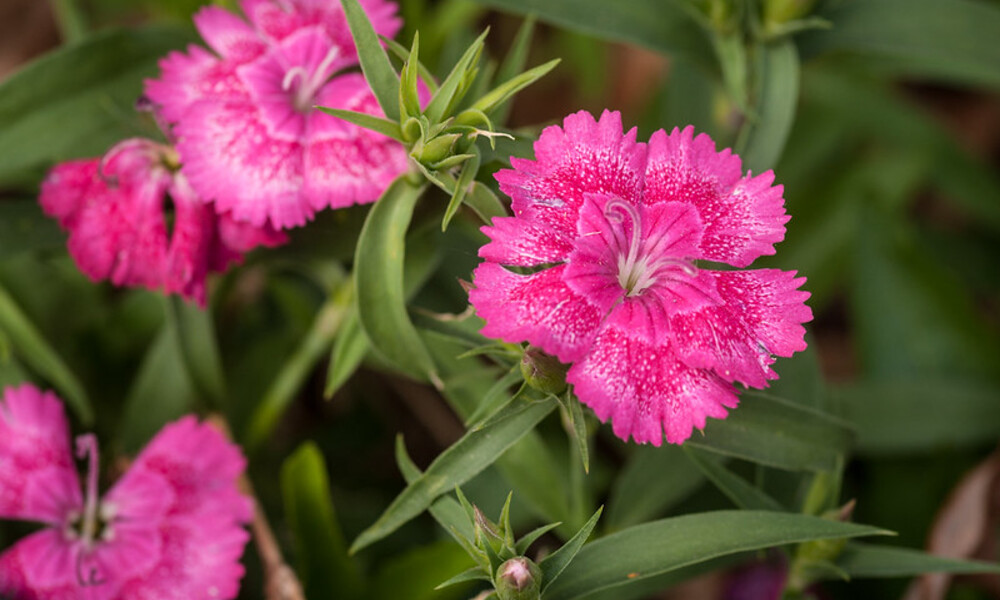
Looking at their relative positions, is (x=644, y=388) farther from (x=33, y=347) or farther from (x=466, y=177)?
(x=33, y=347)

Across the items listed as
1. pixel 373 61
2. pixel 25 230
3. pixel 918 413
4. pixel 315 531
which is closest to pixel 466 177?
pixel 373 61

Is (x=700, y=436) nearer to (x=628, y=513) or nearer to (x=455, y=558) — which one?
(x=628, y=513)

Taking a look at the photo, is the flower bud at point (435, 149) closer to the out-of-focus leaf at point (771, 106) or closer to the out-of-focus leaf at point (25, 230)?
the out-of-focus leaf at point (771, 106)

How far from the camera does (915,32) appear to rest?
4.91 ft

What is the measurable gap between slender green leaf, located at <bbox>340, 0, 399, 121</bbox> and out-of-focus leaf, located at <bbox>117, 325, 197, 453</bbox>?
62cm

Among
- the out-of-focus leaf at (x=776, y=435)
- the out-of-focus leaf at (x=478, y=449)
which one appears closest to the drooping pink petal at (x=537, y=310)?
the out-of-focus leaf at (x=478, y=449)

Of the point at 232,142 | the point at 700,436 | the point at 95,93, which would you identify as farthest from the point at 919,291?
the point at 95,93

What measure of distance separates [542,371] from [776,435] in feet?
1.11

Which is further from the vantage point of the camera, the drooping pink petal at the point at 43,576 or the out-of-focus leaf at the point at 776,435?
the drooping pink petal at the point at 43,576

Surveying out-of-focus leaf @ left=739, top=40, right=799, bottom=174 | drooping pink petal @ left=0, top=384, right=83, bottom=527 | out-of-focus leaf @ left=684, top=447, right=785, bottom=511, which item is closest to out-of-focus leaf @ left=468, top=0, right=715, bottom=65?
out-of-focus leaf @ left=739, top=40, right=799, bottom=174

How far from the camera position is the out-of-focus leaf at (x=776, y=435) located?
1.10 meters

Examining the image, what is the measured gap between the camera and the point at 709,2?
4.61 feet

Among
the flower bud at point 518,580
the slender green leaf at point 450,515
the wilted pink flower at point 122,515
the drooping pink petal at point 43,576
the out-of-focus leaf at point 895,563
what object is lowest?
the drooping pink petal at point 43,576

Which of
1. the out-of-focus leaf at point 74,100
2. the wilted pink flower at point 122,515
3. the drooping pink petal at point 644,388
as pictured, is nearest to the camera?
the drooping pink petal at point 644,388
